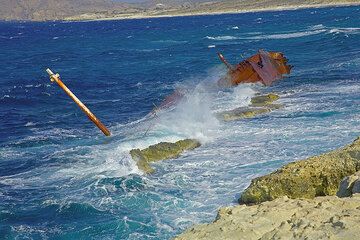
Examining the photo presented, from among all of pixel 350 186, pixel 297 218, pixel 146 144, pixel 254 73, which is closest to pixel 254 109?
pixel 146 144

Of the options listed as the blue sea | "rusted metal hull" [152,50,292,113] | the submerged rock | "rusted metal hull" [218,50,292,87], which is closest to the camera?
the blue sea

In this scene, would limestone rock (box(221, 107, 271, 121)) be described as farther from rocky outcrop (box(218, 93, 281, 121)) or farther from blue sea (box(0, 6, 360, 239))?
blue sea (box(0, 6, 360, 239))

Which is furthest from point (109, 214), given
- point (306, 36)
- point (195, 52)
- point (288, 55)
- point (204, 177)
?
point (306, 36)

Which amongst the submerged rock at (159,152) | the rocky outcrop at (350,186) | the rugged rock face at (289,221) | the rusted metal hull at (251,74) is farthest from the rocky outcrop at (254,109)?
the rugged rock face at (289,221)

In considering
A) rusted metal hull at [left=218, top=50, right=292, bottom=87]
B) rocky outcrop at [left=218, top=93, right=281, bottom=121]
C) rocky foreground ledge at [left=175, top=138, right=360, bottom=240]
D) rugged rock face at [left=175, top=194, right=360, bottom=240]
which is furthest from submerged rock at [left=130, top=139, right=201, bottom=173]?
rusted metal hull at [left=218, top=50, right=292, bottom=87]

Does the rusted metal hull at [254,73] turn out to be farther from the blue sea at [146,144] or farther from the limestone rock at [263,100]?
the limestone rock at [263,100]

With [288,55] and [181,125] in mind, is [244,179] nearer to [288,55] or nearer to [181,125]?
[181,125]
